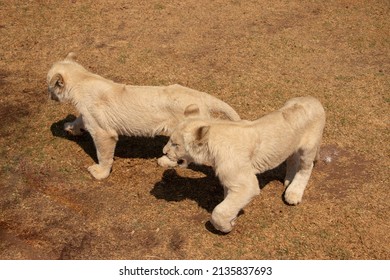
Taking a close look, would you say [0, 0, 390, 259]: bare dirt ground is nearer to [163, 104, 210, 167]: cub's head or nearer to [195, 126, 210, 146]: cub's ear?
[163, 104, 210, 167]: cub's head

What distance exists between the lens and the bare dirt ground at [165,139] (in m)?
7.60

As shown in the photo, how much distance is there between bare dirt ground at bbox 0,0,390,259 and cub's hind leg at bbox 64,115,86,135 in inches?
7.0

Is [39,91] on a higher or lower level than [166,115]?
lower

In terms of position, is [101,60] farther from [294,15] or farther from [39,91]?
[294,15]

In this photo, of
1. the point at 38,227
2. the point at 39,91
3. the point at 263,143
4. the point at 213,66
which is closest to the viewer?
the point at 263,143

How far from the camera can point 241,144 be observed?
6.96 m

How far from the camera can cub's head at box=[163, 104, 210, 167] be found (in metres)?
6.85

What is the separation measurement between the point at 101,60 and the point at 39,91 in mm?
2025

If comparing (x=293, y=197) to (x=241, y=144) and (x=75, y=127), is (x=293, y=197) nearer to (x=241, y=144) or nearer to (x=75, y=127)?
(x=241, y=144)

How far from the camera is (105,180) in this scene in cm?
873

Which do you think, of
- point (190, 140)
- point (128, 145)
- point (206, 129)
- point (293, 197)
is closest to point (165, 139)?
point (128, 145)

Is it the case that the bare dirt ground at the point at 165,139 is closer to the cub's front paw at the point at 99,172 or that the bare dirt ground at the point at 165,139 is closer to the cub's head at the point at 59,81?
the cub's front paw at the point at 99,172

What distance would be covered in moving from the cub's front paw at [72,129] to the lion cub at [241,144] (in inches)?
127

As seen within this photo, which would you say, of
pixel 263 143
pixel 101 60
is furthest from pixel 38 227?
pixel 101 60
